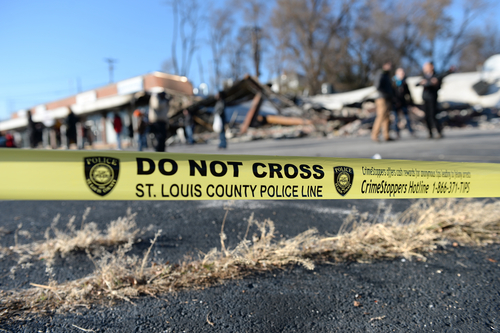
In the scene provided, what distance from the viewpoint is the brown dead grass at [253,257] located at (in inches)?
82.4

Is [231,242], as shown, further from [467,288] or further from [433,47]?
[433,47]

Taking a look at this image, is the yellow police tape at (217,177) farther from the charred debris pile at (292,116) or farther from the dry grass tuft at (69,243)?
the charred debris pile at (292,116)

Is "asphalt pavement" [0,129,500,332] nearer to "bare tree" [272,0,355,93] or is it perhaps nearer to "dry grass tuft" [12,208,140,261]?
"dry grass tuft" [12,208,140,261]

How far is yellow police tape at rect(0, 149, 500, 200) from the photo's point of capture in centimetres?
174

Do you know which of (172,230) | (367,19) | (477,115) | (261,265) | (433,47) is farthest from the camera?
(433,47)

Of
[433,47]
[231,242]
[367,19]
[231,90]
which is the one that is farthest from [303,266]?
[433,47]

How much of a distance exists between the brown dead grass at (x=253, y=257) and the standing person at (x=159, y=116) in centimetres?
639

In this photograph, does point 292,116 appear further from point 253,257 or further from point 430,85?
point 253,257

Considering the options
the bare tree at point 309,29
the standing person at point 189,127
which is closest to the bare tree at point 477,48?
the bare tree at point 309,29

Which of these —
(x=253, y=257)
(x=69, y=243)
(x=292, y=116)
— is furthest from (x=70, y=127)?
(x=253, y=257)

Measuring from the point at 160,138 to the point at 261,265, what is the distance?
7205 millimetres

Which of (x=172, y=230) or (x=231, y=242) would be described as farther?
(x=172, y=230)

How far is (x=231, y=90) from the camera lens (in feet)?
69.7

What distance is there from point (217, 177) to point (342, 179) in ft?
2.90
